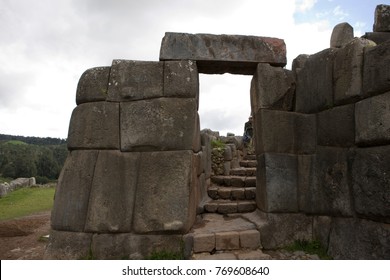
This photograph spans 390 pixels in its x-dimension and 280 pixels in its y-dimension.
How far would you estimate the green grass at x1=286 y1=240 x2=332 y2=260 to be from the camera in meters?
3.48

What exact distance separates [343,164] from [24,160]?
54448mm

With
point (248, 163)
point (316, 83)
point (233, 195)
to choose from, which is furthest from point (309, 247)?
point (248, 163)

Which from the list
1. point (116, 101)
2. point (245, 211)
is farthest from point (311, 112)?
point (116, 101)

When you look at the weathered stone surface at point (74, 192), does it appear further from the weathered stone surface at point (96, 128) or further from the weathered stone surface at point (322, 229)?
the weathered stone surface at point (322, 229)

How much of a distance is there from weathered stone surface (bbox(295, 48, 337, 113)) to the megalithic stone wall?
160cm

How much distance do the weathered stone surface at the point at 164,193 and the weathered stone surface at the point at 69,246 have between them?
690mm

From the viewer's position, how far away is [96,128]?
147 inches

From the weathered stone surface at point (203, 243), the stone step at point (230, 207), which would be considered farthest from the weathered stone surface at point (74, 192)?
the stone step at point (230, 207)

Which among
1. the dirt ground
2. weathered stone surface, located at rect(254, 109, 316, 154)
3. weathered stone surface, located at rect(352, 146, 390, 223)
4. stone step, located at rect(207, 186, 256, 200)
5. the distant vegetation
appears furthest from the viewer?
the distant vegetation

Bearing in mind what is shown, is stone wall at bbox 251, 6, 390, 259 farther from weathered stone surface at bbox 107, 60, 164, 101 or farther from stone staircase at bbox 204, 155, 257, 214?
weathered stone surface at bbox 107, 60, 164, 101

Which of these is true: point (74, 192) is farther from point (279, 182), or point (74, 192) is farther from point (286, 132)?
point (286, 132)

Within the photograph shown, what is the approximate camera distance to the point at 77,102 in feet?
12.9

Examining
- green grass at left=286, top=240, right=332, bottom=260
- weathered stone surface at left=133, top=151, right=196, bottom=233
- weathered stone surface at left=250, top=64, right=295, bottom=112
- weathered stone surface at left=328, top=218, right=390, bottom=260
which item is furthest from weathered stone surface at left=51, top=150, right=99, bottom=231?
weathered stone surface at left=328, top=218, right=390, bottom=260

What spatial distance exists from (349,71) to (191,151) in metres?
2.19
